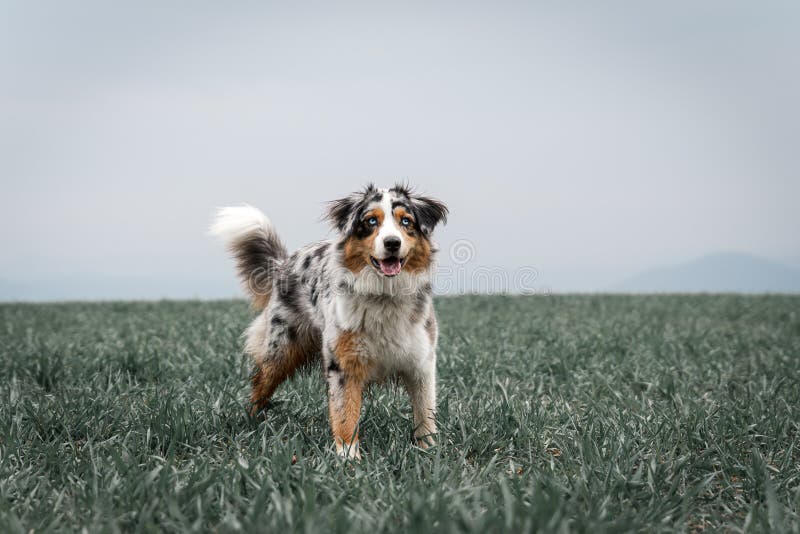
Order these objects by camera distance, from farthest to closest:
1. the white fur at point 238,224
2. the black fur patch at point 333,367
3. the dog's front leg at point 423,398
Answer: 1. the white fur at point 238,224
2. the dog's front leg at point 423,398
3. the black fur patch at point 333,367

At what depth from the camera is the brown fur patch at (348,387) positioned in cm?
383

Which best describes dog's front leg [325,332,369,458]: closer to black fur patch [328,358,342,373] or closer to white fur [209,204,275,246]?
black fur patch [328,358,342,373]

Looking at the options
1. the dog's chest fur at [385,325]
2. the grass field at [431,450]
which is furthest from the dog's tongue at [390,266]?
the grass field at [431,450]

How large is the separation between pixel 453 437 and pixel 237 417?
5.18 feet

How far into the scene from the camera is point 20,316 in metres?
12.9

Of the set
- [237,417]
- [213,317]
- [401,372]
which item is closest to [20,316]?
[213,317]

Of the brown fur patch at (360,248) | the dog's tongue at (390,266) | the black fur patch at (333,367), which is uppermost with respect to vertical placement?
the brown fur patch at (360,248)

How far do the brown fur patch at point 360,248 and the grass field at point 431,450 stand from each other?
1118 mm

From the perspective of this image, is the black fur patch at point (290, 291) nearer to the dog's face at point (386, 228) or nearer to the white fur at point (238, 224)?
the white fur at point (238, 224)

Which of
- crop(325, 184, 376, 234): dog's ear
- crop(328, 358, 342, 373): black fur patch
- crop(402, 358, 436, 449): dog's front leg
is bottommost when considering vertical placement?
crop(402, 358, 436, 449): dog's front leg

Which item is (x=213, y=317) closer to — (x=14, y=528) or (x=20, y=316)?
(x=20, y=316)

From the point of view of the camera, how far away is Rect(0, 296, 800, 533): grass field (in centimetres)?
283

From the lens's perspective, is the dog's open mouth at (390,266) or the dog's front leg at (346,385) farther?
the dog's front leg at (346,385)

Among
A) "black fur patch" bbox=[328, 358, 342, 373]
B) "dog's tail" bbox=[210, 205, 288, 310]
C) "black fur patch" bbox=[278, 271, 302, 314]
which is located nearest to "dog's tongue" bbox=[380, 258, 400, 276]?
"black fur patch" bbox=[328, 358, 342, 373]
